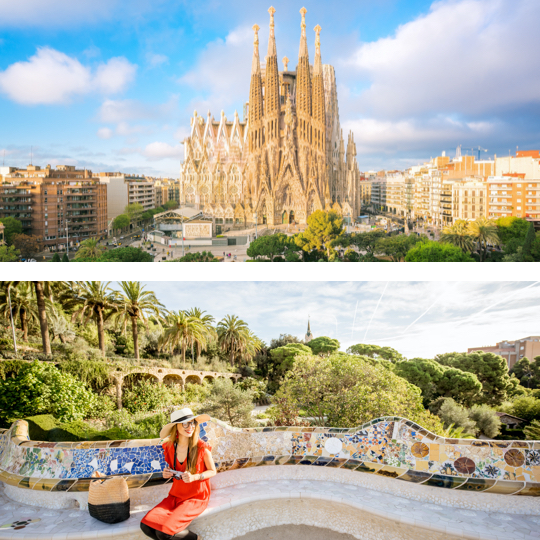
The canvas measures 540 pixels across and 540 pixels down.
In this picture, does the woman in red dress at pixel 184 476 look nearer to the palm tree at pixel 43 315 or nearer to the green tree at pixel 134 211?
the green tree at pixel 134 211

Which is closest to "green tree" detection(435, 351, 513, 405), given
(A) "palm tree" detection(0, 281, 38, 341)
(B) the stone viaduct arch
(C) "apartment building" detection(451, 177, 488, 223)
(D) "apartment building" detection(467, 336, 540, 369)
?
(D) "apartment building" detection(467, 336, 540, 369)

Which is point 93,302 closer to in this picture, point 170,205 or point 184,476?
point 170,205

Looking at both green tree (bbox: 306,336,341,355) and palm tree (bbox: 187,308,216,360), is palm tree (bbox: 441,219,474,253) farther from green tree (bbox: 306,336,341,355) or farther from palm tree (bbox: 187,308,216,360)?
palm tree (bbox: 187,308,216,360)

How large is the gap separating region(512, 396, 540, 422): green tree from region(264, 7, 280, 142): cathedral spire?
3964mm

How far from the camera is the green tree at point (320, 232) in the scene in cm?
497

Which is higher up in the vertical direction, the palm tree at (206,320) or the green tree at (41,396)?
the palm tree at (206,320)

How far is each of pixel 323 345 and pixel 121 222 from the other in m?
2.75

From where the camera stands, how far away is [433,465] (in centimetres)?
354

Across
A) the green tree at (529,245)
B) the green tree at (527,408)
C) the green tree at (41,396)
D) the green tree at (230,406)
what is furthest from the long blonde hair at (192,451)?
the green tree at (529,245)

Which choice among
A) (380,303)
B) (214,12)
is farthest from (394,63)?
(380,303)

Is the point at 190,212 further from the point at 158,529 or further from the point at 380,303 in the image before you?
the point at 158,529

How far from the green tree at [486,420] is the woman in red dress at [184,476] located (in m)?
3.19

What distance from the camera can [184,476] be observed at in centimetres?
295

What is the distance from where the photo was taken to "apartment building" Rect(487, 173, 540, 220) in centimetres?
465
